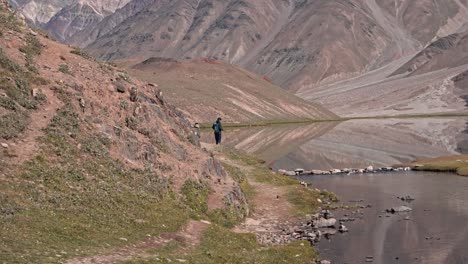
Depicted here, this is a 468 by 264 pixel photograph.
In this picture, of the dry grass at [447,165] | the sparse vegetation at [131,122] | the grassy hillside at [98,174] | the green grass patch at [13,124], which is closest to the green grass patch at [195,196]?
the grassy hillside at [98,174]

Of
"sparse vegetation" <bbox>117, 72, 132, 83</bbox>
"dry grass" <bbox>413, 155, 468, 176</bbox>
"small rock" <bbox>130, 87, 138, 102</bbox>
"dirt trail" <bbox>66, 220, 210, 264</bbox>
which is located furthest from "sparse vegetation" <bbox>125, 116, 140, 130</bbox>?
"dry grass" <bbox>413, 155, 468, 176</bbox>

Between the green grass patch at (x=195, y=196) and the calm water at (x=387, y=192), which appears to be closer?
the calm water at (x=387, y=192)

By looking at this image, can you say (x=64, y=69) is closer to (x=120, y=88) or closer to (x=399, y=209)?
(x=120, y=88)

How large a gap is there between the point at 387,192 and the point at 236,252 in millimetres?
30298

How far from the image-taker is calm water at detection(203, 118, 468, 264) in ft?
110

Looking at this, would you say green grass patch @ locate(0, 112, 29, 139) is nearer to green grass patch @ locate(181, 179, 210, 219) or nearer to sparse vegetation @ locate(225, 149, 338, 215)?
green grass patch @ locate(181, 179, 210, 219)

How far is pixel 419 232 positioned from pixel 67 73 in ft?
86.4

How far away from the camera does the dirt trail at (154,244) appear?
21622mm

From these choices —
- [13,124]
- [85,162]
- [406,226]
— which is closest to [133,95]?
[85,162]

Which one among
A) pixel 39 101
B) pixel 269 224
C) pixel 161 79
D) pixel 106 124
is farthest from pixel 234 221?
pixel 161 79

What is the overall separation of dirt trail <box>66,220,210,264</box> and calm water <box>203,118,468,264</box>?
25.2ft

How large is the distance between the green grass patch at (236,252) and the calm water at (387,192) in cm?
189

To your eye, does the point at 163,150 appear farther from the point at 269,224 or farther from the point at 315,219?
the point at 315,219

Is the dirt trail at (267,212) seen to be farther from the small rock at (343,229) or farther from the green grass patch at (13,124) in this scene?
the green grass patch at (13,124)
